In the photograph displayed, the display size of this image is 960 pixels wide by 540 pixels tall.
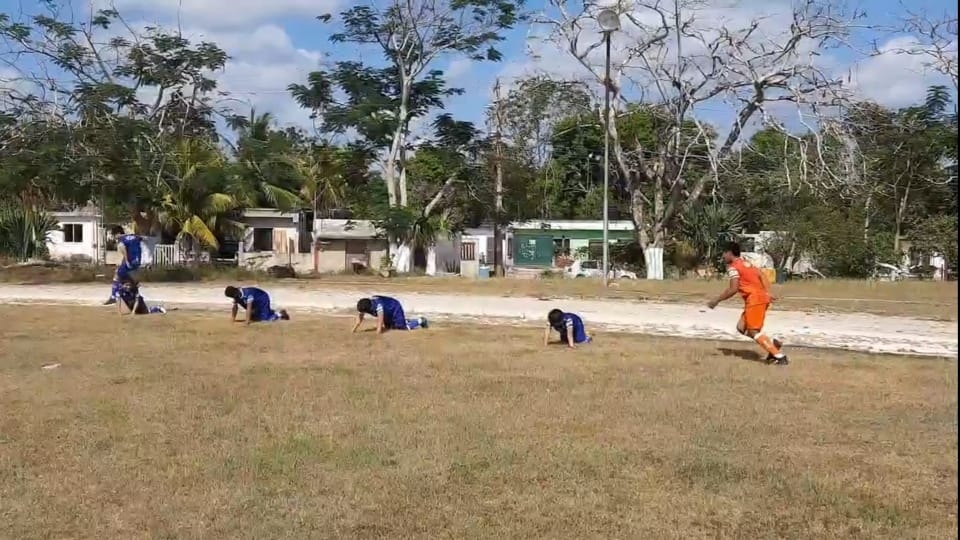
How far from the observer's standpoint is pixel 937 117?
2961 cm

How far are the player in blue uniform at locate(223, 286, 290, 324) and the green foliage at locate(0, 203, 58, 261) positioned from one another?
2320 centimetres

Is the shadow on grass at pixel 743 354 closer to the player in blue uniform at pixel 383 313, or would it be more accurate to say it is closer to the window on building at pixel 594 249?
the player in blue uniform at pixel 383 313

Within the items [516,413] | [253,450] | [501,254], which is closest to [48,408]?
[253,450]

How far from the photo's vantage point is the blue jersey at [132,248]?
16.5 m

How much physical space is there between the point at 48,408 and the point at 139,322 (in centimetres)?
732

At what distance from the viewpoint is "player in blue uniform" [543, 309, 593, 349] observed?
41.3ft

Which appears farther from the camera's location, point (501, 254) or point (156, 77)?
point (501, 254)

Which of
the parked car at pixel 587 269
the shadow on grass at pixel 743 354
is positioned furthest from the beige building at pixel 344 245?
the shadow on grass at pixel 743 354

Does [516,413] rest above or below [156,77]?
below

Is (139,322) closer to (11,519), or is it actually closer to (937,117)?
(11,519)

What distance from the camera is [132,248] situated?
16594 mm

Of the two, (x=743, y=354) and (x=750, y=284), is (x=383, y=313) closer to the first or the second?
→ (x=743, y=354)

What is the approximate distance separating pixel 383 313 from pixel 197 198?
2240cm

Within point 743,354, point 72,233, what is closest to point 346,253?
point 72,233
